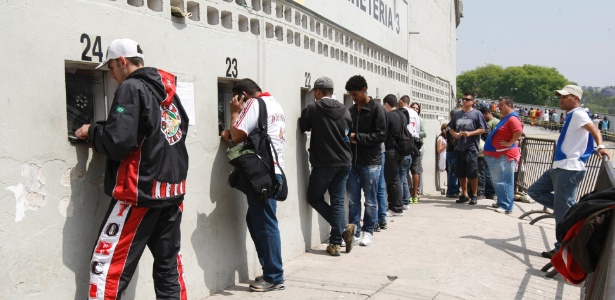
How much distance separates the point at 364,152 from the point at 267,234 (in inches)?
84.3

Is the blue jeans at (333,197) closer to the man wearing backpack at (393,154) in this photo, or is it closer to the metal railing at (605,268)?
the man wearing backpack at (393,154)

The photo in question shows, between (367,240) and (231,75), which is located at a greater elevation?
(231,75)

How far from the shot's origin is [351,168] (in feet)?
21.8

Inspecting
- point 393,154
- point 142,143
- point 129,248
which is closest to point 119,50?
point 142,143

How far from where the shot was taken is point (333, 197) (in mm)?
6309

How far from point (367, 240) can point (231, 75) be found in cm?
282

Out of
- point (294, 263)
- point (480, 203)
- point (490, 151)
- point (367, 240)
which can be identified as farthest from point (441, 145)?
point (294, 263)

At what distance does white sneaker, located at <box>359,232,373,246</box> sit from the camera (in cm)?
685

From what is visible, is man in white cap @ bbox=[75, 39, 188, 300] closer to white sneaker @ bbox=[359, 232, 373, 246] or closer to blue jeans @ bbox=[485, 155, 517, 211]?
white sneaker @ bbox=[359, 232, 373, 246]

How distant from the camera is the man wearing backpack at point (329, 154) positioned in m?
6.06

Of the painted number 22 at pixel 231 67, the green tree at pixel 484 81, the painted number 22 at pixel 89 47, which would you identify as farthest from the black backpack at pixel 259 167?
the green tree at pixel 484 81

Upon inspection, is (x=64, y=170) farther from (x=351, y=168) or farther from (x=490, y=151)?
(x=490, y=151)

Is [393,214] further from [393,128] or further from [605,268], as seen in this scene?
[605,268]

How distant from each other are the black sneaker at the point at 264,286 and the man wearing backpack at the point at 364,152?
1888 mm
